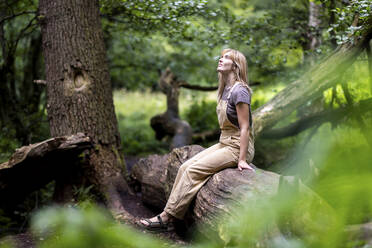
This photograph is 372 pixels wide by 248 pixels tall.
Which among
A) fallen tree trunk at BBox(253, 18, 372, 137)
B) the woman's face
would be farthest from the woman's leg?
fallen tree trunk at BBox(253, 18, 372, 137)

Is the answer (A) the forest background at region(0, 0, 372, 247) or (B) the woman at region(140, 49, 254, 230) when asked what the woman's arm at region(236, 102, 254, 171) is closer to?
(B) the woman at region(140, 49, 254, 230)

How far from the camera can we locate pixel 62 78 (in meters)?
A: 5.68

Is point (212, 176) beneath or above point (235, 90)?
beneath

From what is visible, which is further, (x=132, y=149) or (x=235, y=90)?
(x=132, y=149)

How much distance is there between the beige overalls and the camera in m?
4.02

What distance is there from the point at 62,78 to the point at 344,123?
4.73m

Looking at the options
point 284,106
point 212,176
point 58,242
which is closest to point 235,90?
point 212,176

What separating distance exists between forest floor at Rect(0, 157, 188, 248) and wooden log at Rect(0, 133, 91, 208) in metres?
0.74

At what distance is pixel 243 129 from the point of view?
392cm

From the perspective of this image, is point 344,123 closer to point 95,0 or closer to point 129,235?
point 95,0

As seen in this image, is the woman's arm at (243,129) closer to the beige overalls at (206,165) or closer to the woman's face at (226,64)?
the beige overalls at (206,165)

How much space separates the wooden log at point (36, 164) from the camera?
4902 mm

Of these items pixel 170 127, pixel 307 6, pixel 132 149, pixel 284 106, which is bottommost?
pixel 132 149

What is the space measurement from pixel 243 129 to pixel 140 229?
6.55 feet
